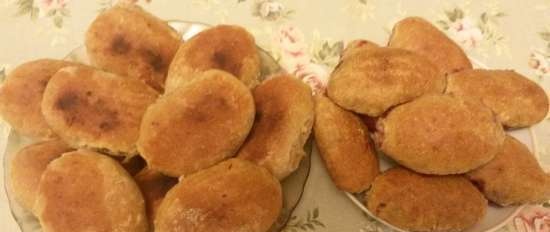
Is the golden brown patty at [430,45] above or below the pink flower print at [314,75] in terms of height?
above

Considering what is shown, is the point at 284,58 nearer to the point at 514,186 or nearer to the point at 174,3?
the point at 174,3

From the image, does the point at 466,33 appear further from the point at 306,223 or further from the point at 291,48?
the point at 306,223

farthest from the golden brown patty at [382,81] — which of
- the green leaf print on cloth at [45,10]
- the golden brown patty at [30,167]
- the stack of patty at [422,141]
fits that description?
the green leaf print on cloth at [45,10]

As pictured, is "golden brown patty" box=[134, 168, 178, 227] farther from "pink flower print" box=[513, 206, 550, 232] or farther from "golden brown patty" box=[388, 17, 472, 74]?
"pink flower print" box=[513, 206, 550, 232]

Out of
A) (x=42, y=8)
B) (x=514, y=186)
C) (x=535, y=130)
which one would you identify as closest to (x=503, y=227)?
(x=514, y=186)

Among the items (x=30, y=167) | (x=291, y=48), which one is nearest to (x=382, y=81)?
(x=291, y=48)

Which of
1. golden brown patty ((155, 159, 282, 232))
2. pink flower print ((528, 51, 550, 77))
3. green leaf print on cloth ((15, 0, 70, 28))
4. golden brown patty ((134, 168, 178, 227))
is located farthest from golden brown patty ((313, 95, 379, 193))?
green leaf print on cloth ((15, 0, 70, 28))

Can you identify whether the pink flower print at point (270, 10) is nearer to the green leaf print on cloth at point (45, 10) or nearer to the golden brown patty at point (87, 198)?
the green leaf print on cloth at point (45, 10)
